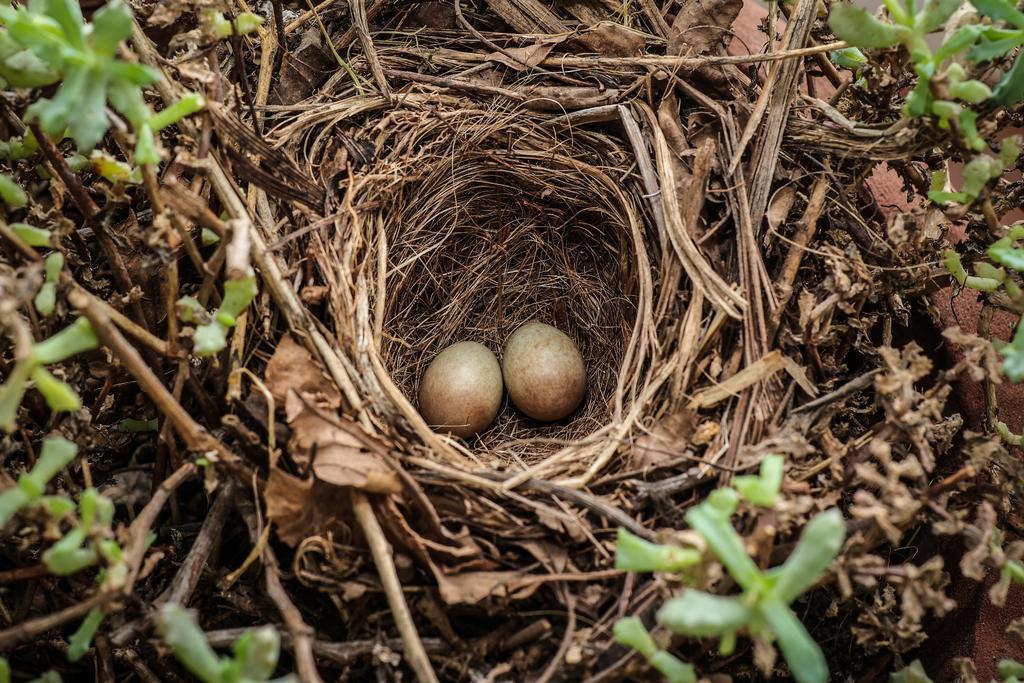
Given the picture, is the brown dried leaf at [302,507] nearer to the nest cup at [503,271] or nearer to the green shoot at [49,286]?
the nest cup at [503,271]

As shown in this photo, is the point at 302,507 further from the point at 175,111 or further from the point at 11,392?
the point at 175,111

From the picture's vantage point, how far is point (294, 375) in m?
0.95

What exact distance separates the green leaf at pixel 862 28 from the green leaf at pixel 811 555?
531mm

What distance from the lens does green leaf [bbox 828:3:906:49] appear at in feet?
2.74

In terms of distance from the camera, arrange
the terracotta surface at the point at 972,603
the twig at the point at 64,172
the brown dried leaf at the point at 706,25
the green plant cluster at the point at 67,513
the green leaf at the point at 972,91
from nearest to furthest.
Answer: the green plant cluster at the point at 67,513 → the green leaf at the point at 972,91 → the twig at the point at 64,172 → the terracotta surface at the point at 972,603 → the brown dried leaf at the point at 706,25

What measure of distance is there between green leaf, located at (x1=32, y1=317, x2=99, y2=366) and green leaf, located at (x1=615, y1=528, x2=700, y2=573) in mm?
507

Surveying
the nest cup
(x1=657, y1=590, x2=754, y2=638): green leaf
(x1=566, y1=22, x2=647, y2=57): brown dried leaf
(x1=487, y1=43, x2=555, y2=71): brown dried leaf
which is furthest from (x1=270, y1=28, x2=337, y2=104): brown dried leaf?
(x1=657, y1=590, x2=754, y2=638): green leaf

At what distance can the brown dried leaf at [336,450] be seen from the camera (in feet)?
2.87

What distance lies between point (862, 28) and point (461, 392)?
2.76 ft

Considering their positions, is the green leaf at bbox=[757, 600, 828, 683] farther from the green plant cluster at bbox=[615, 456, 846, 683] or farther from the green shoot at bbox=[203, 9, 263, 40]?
the green shoot at bbox=[203, 9, 263, 40]

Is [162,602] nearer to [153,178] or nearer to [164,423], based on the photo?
[164,423]

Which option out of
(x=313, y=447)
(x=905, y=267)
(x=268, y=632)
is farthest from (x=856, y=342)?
(x=268, y=632)

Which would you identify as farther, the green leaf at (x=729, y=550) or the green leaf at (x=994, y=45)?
the green leaf at (x=994, y=45)

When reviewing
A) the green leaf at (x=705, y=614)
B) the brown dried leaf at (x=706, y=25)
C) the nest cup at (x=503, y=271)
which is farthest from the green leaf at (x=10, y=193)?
the brown dried leaf at (x=706, y=25)
